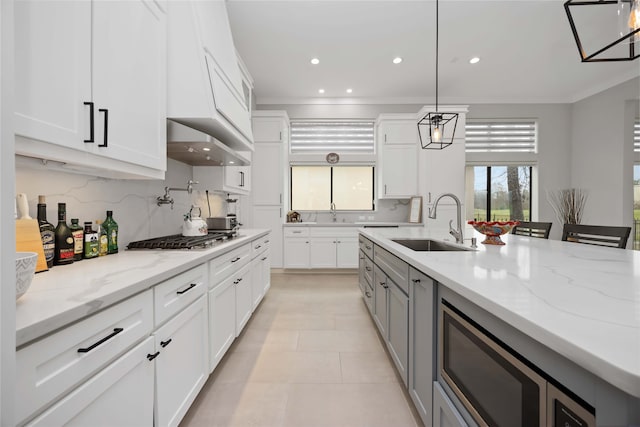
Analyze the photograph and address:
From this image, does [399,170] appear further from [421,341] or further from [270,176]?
[421,341]

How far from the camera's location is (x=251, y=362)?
212cm

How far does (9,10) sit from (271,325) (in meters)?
2.70

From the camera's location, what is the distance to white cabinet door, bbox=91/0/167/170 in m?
1.18

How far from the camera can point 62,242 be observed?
129 centimetres

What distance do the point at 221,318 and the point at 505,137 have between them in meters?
5.92

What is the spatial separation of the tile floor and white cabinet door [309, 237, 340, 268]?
5.58 feet

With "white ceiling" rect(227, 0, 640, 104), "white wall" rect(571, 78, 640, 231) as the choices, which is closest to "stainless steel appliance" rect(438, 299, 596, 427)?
"white ceiling" rect(227, 0, 640, 104)

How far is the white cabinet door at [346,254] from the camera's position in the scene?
484 centimetres

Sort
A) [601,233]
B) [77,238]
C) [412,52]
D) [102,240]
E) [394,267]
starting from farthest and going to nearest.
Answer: [412,52], [601,233], [394,267], [102,240], [77,238]

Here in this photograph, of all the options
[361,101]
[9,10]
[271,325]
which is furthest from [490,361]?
[361,101]

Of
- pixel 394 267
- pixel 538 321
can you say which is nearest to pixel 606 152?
pixel 394 267

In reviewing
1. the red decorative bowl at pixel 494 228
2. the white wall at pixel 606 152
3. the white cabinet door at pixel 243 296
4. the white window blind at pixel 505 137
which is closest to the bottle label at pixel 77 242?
the white cabinet door at pixel 243 296

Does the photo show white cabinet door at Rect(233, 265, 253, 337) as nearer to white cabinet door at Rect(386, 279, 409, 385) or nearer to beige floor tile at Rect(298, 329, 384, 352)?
beige floor tile at Rect(298, 329, 384, 352)

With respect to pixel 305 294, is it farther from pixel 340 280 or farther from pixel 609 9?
pixel 609 9
